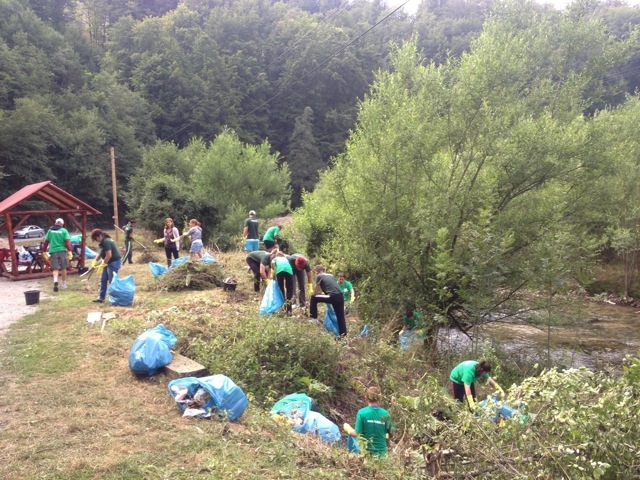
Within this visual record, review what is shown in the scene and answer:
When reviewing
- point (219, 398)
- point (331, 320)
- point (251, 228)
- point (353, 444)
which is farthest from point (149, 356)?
point (251, 228)

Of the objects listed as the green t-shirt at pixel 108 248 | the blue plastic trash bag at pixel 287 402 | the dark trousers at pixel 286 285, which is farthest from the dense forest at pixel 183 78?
the blue plastic trash bag at pixel 287 402

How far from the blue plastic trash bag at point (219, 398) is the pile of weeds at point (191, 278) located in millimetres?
5874

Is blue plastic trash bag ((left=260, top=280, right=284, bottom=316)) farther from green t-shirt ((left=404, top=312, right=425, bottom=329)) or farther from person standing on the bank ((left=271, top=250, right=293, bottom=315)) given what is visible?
green t-shirt ((left=404, top=312, right=425, bottom=329))

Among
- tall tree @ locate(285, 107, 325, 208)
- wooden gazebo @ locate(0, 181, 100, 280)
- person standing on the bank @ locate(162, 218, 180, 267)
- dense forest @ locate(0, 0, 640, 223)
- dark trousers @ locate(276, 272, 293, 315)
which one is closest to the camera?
dark trousers @ locate(276, 272, 293, 315)

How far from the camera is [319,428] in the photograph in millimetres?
4961

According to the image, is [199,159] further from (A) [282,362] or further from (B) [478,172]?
(A) [282,362]

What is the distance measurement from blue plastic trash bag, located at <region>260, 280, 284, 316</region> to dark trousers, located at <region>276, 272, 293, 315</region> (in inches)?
5.2

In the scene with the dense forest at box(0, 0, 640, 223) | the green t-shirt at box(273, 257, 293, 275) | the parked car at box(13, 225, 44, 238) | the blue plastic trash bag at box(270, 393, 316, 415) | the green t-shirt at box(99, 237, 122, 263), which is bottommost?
the blue plastic trash bag at box(270, 393, 316, 415)

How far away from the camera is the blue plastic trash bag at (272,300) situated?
785 cm

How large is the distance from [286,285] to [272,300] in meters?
0.63

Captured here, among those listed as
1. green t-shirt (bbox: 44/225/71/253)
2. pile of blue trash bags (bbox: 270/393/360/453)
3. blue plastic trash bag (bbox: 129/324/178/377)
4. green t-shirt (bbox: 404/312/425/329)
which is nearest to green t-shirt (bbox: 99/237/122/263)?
green t-shirt (bbox: 44/225/71/253)

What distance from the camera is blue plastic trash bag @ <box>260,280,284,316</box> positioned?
785 cm

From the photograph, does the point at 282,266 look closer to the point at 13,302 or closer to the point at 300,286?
the point at 300,286

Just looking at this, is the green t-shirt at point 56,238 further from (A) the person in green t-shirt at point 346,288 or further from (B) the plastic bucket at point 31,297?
(A) the person in green t-shirt at point 346,288
